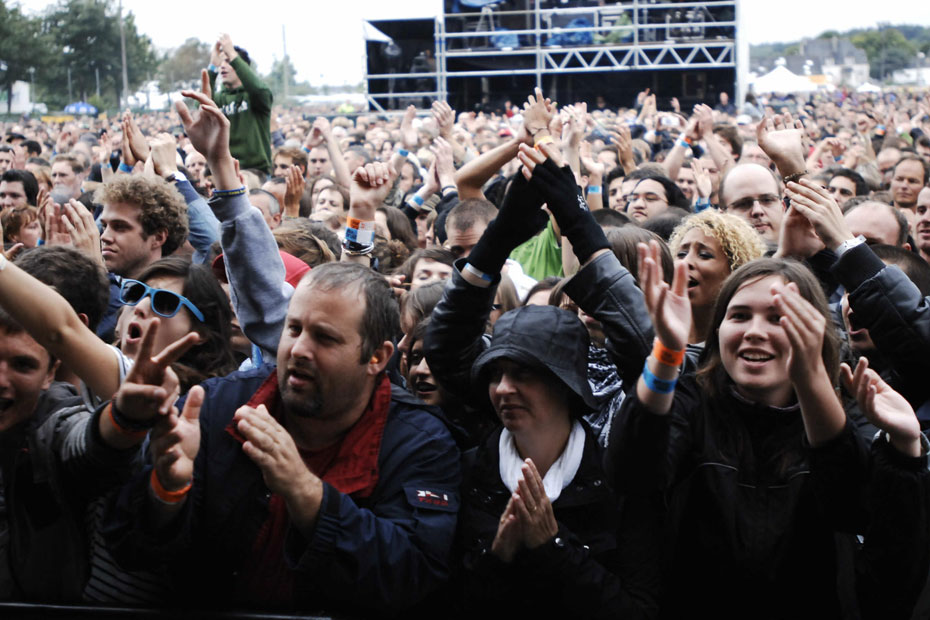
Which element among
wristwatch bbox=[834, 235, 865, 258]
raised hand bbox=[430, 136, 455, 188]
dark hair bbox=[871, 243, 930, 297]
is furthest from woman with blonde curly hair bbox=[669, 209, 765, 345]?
raised hand bbox=[430, 136, 455, 188]

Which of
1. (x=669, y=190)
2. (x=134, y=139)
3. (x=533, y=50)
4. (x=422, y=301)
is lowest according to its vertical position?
(x=422, y=301)

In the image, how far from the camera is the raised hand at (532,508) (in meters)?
2.26

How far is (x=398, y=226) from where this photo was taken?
6.18m

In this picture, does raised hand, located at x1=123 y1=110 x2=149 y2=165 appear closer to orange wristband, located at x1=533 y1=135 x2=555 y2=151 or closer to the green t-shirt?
the green t-shirt

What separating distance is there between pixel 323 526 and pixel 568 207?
3.66ft

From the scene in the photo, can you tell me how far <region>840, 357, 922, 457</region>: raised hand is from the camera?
2221mm

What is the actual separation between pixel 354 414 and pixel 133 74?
55.0m

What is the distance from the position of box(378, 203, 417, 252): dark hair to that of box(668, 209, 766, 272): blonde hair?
8.86ft

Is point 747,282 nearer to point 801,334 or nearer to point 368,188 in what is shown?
point 801,334

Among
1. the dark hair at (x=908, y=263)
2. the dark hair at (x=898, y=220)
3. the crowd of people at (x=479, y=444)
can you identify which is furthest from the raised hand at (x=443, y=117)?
the crowd of people at (x=479, y=444)

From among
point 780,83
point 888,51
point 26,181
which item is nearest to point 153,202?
point 26,181

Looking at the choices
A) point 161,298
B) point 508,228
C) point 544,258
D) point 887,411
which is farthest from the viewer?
point 544,258

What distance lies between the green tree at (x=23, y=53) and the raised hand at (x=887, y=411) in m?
43.3

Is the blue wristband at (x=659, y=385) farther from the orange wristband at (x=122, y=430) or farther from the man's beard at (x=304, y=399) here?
the orange wristband at (x=122, y=430)
